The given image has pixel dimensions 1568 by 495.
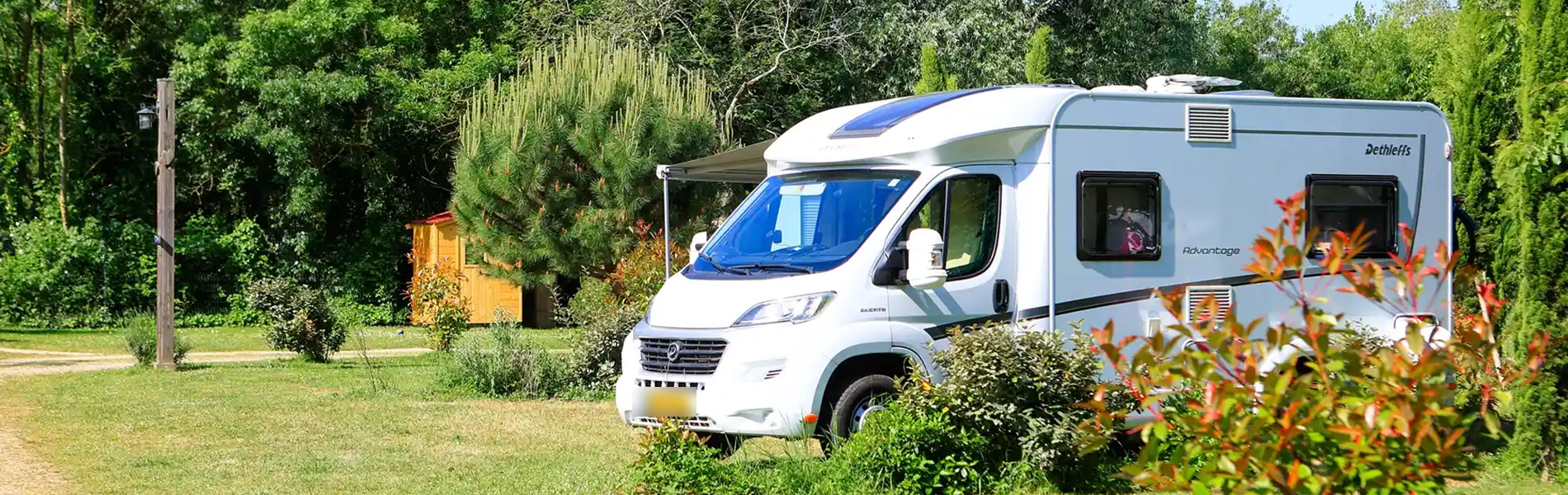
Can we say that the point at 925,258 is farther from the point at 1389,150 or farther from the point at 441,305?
the point at 441,305

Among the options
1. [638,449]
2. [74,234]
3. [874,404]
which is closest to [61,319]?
[74,234]

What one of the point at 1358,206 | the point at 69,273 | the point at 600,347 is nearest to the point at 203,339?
the point at 69,273

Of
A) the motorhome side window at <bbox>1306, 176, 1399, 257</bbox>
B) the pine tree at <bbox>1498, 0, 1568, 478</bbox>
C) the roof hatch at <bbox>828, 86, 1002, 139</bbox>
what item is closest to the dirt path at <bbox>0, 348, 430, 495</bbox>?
the roof hatch at <bbox>828, 86, 1002, 139</bbox>

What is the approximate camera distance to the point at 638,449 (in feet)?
32.1

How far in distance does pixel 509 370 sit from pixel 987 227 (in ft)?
21.0

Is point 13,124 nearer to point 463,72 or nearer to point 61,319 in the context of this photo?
point 61,319

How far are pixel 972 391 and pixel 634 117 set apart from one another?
16.3 meters

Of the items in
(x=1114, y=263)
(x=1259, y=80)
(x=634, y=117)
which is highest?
(x=1259, y=80)

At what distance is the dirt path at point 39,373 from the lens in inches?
340

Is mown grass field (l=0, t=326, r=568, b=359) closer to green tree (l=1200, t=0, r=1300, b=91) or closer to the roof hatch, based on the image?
the roof hatch

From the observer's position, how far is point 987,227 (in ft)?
29.9

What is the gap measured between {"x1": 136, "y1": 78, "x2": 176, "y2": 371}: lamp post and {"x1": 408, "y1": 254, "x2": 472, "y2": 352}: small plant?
340cm

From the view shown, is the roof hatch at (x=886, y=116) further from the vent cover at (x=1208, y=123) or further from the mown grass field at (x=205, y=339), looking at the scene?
the mown grass field at (x=205, y=339)

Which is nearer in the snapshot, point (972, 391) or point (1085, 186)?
point (972, 391)
